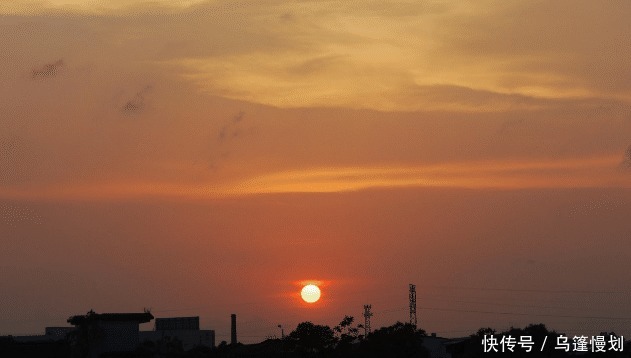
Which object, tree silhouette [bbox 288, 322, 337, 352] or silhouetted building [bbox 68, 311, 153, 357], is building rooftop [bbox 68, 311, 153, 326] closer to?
silhouetted building [bbox 68, 311, 153, 357]

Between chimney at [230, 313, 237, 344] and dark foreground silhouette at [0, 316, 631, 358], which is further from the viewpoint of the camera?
chimney at [230, 313, 237, 344]

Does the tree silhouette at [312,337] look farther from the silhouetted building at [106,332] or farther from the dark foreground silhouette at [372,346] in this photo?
the silhouetted building at [106,332]

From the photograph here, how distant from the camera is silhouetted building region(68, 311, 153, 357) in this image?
111188 millimetres

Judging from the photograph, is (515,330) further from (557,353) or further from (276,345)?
(276,345)

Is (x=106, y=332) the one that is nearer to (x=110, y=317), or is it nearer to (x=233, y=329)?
(x=110, y=317)

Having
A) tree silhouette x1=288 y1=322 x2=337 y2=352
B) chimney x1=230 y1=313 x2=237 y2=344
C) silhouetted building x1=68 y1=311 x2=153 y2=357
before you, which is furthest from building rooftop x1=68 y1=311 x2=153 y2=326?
chimney x1=230 y1=313 x2=237 y2=344

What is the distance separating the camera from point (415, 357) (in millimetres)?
117375

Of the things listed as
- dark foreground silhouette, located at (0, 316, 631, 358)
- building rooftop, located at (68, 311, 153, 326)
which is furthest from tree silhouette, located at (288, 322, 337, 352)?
building rooftop, located at (68, 311, 153, 326)

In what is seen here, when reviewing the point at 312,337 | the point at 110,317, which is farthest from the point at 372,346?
the point at 110,317

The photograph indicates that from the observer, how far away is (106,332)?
112 meters

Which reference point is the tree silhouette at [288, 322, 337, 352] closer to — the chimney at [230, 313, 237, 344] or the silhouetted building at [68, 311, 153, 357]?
the silhouetted building at [68, 311, 153, 357]

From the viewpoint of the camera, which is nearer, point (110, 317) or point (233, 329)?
point (110, 317)

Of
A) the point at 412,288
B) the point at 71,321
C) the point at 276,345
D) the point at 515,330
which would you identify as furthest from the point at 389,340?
the point at 412,288

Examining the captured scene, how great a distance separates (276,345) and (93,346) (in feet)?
108
